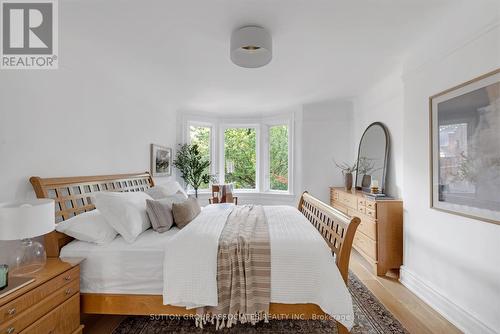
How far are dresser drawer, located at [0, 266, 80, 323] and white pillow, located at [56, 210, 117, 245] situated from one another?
24cm

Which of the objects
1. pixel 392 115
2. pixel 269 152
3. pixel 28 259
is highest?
pixel 392 115

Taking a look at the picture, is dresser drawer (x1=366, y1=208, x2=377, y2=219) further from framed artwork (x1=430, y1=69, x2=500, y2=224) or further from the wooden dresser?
framed artwork (x1=430, y1=69, x2=500, y2=224)

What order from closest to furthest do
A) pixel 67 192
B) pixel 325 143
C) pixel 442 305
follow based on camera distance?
pixel 442 305 < pixel 67 192 < pixel 325 143

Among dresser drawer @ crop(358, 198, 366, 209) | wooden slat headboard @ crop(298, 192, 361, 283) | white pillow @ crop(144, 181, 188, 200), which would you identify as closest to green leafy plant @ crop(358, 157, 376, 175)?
dresser drawer @ crop(358, 198, 366, 209)

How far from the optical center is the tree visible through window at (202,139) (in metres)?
5.41

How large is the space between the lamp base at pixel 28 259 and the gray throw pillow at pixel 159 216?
2.62 feet

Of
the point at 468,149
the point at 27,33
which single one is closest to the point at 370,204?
the point at 468,149

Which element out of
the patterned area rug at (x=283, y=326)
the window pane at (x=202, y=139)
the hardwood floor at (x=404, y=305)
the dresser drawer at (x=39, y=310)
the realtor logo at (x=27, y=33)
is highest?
the realtor logo at (x=27, y=33)

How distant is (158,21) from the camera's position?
6.77ft

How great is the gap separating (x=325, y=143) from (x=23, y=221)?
4.49m

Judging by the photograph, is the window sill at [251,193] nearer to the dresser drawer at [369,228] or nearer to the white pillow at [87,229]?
the dresser drawer at [369,228]

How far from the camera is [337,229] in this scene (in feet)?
6.78

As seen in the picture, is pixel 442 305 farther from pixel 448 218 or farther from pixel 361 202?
pixel 361 202

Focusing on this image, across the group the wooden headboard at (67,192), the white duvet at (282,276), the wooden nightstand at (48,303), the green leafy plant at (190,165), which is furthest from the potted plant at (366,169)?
the wooden nightstand at (48,303)
